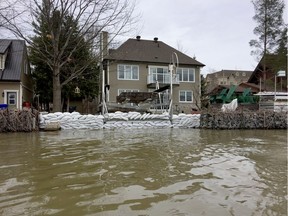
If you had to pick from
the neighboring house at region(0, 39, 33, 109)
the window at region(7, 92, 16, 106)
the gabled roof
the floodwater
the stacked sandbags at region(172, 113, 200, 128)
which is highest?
the gabled roof

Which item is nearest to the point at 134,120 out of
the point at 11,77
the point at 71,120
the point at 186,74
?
the point at 71,120

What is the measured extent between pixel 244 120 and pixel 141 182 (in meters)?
12.7

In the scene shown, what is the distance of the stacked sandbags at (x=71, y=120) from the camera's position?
46.9ft

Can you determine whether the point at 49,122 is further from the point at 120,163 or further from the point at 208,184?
the point at 208,184

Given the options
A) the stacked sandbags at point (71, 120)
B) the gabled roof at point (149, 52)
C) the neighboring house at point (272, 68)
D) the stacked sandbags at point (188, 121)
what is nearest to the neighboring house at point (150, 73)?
the gabled roof at point (149, 52)

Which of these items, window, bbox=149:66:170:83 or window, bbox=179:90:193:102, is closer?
window, bbox=149:66:170:83

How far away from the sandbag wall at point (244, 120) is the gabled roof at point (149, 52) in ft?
46.1

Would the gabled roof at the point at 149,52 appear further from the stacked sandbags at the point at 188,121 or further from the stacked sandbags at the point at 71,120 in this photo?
the stacked sandbags at the point at 71,120

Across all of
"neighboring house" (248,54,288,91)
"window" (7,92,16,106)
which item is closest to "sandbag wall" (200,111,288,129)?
"neighboring house" (248,54,288,91)

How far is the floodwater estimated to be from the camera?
12.1 feet

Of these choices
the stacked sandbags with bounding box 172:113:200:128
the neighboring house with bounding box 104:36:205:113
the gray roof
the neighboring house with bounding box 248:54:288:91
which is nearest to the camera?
the stacked sandbags with bounding box 172:113:200:128

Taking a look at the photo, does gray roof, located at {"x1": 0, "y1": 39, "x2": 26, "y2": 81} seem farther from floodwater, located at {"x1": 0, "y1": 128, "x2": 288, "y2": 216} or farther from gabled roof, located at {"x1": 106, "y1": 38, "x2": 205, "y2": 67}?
floodwater, located at {"x1": 0, "y1": 128, "x2": 288, "y2": 216}

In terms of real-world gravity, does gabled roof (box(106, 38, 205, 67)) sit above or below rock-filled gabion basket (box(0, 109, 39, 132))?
above

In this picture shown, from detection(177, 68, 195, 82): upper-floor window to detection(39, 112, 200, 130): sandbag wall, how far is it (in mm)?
15106
